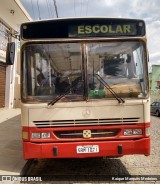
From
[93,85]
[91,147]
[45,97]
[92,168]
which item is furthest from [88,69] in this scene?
[92,168]

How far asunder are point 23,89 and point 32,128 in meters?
0.76

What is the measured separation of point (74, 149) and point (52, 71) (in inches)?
60.8

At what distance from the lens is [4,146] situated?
9352 millimetres

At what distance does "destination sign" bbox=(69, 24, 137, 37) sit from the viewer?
21.5ft

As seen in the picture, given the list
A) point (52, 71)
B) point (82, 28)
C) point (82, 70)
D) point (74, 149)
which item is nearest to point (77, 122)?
point (74, 149)

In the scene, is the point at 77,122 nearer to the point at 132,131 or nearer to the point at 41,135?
the point at 41,135

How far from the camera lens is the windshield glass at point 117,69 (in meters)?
6.37

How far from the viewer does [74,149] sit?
6.21 m

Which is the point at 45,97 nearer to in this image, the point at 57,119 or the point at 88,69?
the point at 57,119

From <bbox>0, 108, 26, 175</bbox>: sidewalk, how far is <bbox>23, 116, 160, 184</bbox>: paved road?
0.37 metres

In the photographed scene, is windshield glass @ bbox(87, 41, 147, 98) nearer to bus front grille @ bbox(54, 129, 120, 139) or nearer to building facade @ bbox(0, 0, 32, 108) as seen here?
bus front grille @ bbox(54, 129, 120, 139)

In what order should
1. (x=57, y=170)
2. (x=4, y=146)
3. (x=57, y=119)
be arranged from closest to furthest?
(x=57, y=119) → (x=57, y=170) → (x=4, y=146)

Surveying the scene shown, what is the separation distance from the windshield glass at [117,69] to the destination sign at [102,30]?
0.22 meters

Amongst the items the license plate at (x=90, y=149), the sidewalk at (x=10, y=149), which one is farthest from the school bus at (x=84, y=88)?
the sidewalk at (x=10, y=149)
